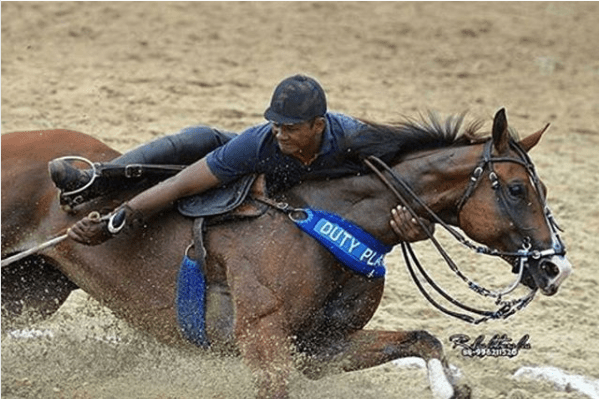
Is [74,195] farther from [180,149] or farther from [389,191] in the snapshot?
[389,191]

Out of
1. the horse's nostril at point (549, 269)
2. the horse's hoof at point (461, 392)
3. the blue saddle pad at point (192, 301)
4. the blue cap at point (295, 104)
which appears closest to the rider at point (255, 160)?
the blue cap at point (295, 104)

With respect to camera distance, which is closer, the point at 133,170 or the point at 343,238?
the point at 343,238

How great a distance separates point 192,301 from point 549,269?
1.68 metres

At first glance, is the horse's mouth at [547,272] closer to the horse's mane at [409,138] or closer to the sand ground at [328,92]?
the horse's mane at [409,138]

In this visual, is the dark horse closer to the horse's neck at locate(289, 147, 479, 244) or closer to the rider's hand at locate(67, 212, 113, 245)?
the horse's neck at locate(289, 147, 479, 244)

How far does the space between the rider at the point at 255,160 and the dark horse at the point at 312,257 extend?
0.34 ft

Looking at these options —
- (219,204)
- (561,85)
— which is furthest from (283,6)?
(219,204)

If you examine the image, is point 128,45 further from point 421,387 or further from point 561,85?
point 421,387

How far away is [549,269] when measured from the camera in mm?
5801

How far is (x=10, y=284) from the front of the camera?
7.02m

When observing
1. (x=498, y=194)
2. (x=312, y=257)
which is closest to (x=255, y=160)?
(x=312, y=257)

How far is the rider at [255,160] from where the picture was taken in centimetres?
591

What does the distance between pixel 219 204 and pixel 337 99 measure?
253 inches

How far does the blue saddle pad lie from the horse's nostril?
1587 mm
